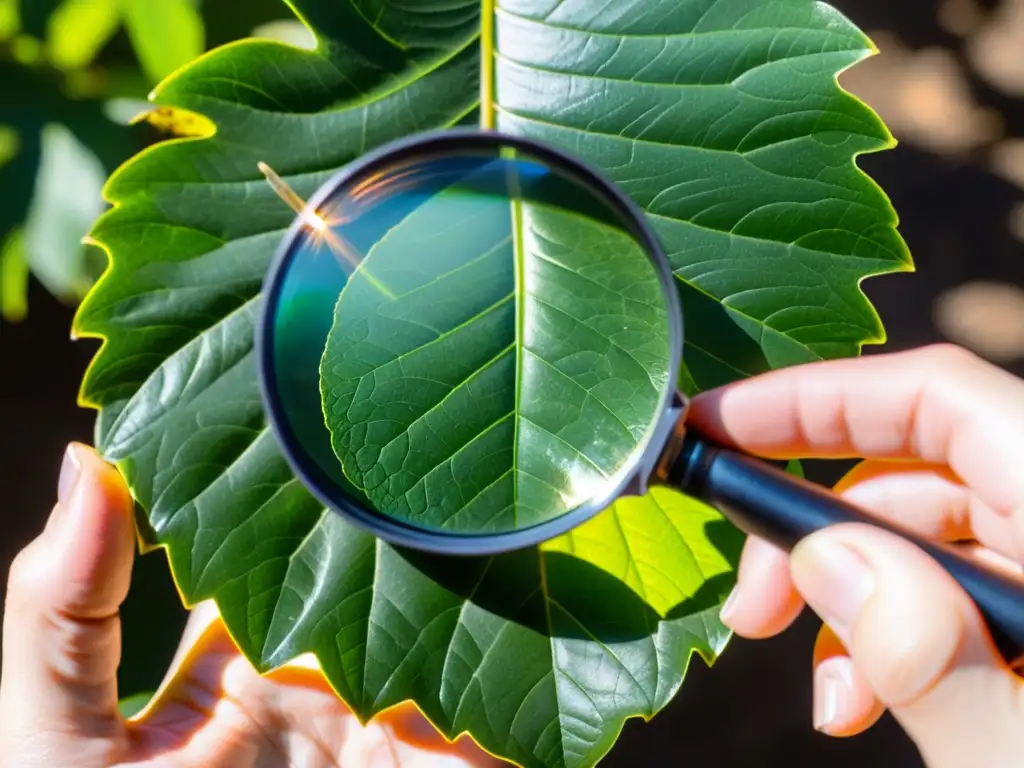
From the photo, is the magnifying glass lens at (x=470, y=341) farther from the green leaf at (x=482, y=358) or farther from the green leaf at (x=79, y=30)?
the green leaf at (x=79, y=30)

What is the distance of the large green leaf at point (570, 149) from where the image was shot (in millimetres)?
724

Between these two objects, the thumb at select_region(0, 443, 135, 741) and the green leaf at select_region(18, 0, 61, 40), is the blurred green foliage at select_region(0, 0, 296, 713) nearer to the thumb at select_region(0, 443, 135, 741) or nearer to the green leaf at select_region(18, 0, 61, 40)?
the green leaf at select_region(18, 0, 61, 40)

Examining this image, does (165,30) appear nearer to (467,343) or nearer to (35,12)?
(35,12)

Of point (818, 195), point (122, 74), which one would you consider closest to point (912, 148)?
point (818, 195)

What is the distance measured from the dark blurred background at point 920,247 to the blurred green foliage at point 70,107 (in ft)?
3.29

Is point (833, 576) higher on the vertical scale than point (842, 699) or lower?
higher

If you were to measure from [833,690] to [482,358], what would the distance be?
0.41 meters

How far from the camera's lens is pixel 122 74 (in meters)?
0.99

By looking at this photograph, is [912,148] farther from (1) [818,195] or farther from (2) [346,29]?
(2) [346,29]

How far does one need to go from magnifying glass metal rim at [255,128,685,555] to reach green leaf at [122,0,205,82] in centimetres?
39

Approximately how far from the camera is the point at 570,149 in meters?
0.76

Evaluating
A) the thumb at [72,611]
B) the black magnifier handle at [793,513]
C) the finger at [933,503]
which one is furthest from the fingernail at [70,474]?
the finger at [933,503]

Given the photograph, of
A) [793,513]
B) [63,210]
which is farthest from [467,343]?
[63,210]

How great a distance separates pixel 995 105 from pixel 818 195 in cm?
97
